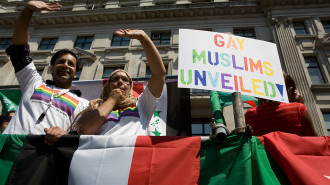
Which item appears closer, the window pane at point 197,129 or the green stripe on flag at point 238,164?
the green stripe on flag at point 238,164

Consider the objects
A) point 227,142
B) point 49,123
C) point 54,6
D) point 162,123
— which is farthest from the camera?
point 162,123

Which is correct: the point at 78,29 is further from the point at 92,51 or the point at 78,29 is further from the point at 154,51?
the point at 154,51

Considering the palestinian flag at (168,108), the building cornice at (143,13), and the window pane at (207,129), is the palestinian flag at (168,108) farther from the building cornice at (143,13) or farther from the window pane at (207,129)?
the building cornice at (143,13)

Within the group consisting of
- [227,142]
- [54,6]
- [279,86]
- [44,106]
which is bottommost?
[227,142]

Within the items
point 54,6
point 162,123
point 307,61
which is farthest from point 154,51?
point 307,61

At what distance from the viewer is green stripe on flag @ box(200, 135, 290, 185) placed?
176cm

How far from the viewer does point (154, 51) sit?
2.48 metres

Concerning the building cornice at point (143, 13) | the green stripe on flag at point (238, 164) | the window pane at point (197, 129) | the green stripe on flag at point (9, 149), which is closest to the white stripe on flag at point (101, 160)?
the green stripe on flag at point (9, 149)

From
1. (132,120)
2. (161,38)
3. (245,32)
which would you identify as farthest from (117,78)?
(245,32)

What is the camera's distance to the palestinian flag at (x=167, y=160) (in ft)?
5.83

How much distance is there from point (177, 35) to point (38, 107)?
516 inches

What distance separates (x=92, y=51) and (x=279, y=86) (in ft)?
46.3

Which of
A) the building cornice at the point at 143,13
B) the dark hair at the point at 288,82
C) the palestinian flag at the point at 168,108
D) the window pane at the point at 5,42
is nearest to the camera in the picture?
the dark hair at the point at 288,82

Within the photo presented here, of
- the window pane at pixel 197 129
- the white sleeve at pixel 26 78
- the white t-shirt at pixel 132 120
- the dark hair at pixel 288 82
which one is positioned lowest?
the white t-shirt at pixel 132 120
